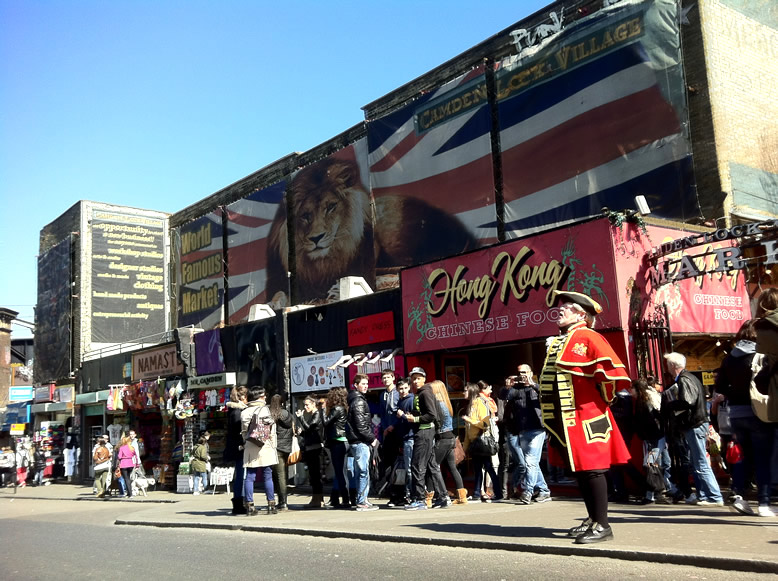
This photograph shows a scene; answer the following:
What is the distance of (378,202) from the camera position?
21750mm

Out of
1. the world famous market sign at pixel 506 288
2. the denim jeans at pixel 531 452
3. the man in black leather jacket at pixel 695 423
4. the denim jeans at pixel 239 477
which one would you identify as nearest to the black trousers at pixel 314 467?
the denim jeans at pixel 239 477

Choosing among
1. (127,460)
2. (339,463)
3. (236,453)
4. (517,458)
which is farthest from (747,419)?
(127,460)

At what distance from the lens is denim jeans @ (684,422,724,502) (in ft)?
30.5

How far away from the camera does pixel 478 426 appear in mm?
11773

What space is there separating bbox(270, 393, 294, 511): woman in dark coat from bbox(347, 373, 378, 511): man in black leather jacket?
3.82 ft

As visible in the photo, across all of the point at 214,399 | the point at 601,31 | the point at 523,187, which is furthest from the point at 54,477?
the point at 601,31

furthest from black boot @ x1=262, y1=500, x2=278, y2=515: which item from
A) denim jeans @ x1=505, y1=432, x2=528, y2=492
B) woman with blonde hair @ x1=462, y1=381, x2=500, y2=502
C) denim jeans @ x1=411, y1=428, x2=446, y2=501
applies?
denim jeans @ x1=505, y1=432, x2=528, y2=492

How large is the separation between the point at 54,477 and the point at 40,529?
21.2 metres

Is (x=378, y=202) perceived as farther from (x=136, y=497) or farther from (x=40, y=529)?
(x=40, y=529)

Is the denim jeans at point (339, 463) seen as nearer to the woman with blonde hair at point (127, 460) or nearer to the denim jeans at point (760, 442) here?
the denim jeans at point (760, 442)

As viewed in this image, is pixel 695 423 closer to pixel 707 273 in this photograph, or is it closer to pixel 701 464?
pixel 701 464

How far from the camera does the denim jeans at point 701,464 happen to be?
9.30 meters

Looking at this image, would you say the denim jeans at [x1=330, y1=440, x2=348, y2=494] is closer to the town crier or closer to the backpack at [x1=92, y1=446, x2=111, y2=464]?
the town crier

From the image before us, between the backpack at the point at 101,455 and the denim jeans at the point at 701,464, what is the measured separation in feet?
53.1
